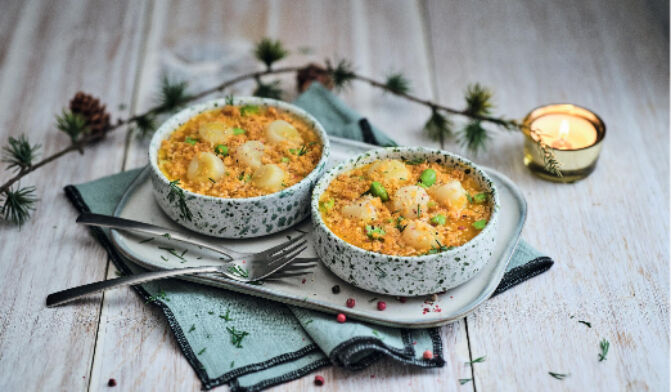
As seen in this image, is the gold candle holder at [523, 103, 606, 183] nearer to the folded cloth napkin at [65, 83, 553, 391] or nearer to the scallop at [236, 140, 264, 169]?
the folded cloth napkin at [65, 83, 553, 391]

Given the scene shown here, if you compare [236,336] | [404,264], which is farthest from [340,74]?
[236,336]

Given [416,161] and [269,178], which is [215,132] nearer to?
[269,178]

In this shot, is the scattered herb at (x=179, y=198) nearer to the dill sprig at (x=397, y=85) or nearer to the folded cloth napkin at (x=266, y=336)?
the folded cloth napkin at (x=266, y=336)

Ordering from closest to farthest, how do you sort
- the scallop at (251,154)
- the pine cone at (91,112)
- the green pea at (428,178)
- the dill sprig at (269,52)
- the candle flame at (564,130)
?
the green pea at (428,178)
the scallop at (251,154)
the candle flame at (564,130)
the pine cone at (91,112)
the dill sprig at (269,52)

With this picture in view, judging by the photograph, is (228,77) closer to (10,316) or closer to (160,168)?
(160,168)

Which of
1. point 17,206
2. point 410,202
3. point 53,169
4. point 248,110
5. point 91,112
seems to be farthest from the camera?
point 91,112

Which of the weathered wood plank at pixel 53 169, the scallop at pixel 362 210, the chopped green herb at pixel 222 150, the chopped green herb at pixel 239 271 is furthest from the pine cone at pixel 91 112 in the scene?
the scallop at pixel 362 210

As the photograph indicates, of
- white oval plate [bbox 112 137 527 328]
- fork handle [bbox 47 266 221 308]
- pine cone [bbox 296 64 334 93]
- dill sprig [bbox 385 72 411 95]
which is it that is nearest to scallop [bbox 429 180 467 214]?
white oval plate [bbox 112 137 527 328]
